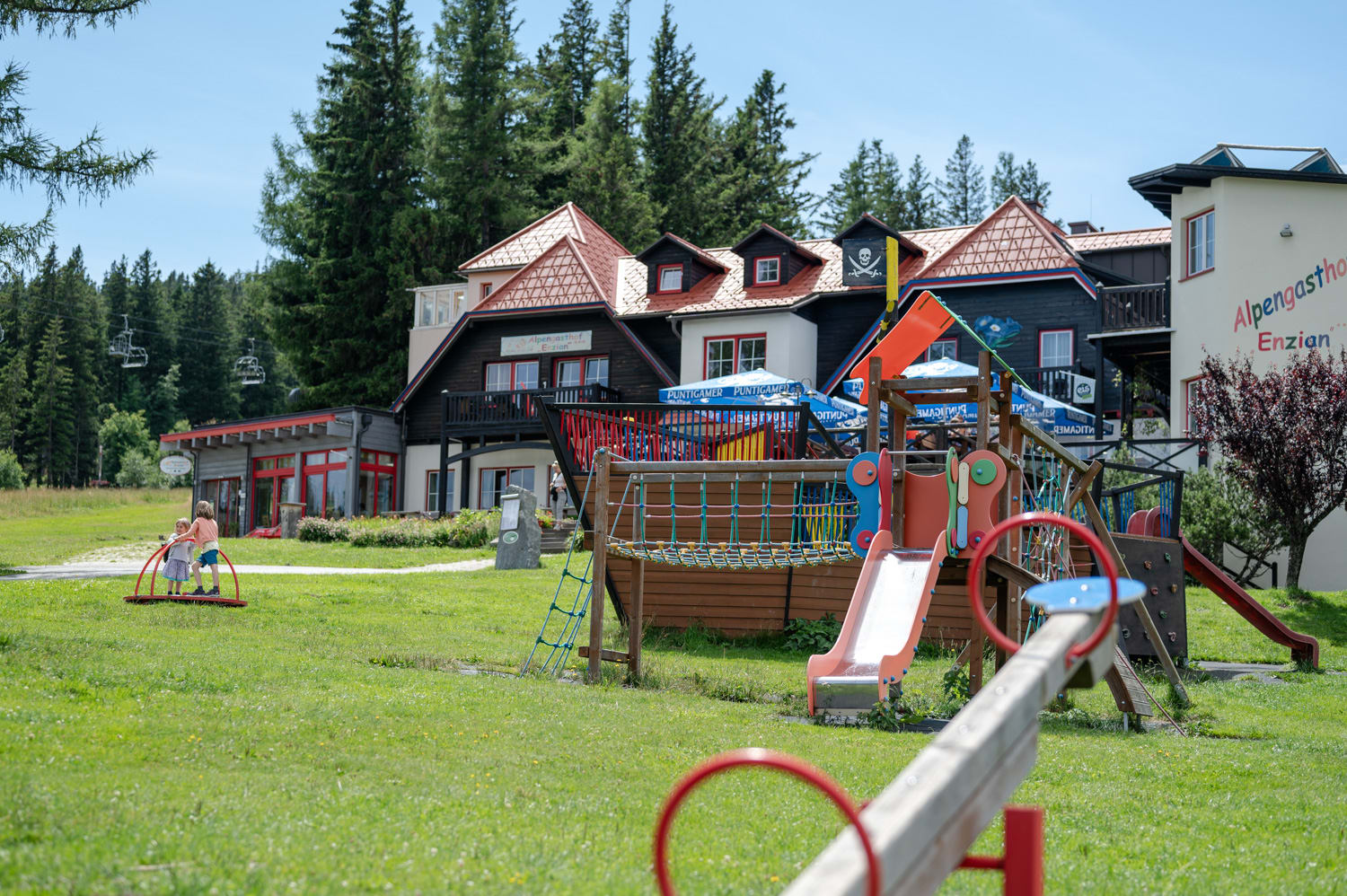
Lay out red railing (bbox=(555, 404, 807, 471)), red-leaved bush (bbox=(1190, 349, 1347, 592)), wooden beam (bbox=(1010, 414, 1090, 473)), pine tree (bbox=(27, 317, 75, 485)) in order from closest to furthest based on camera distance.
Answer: wooden beam (bbox=(1010, 414, 1090, 473)), red railing (bbox=(555, 404, 807, 471)), red-leaved bush (bbox=(1190, 349, 1347, 592)), pine tree (bbox=(27, 317, 75, 485))

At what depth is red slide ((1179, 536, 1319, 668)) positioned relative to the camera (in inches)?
540

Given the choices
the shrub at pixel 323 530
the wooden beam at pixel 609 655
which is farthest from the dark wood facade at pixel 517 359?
the wooden beam at pixel 609 655

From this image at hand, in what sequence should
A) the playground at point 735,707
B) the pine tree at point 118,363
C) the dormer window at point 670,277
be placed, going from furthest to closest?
the pine tree at point 118,363 < the dormer window at point 670,277 < the playground at point 735,707

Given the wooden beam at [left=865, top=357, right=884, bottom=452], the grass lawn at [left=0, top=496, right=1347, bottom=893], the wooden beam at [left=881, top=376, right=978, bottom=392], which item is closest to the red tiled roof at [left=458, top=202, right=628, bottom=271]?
the grass lawn at [left=0, top=496, right=1347, bottom=893]

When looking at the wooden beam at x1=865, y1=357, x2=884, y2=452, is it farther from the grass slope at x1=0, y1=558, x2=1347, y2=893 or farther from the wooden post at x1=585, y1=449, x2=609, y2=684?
the wooden post at x1=585, y1=449, x2=609, y2=684

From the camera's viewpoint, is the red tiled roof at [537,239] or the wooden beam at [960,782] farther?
the red tiled roof at [537,239]

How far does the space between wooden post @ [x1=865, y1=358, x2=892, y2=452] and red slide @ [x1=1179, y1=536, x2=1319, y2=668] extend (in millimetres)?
5118

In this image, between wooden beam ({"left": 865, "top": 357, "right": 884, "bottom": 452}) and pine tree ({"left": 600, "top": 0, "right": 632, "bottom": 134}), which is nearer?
wooden beam ({"left": 865, "top": 357, "right": 884, "bottom": 452})

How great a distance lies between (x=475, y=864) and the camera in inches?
173

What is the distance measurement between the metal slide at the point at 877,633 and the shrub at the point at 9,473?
7255 centimetres

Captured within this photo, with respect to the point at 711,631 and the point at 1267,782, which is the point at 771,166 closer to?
the point at 711,631

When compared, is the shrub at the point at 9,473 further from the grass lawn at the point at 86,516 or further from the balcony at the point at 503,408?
the balcony at the point at 503,408

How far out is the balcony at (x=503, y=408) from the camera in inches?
1390

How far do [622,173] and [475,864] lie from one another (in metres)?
47.4
